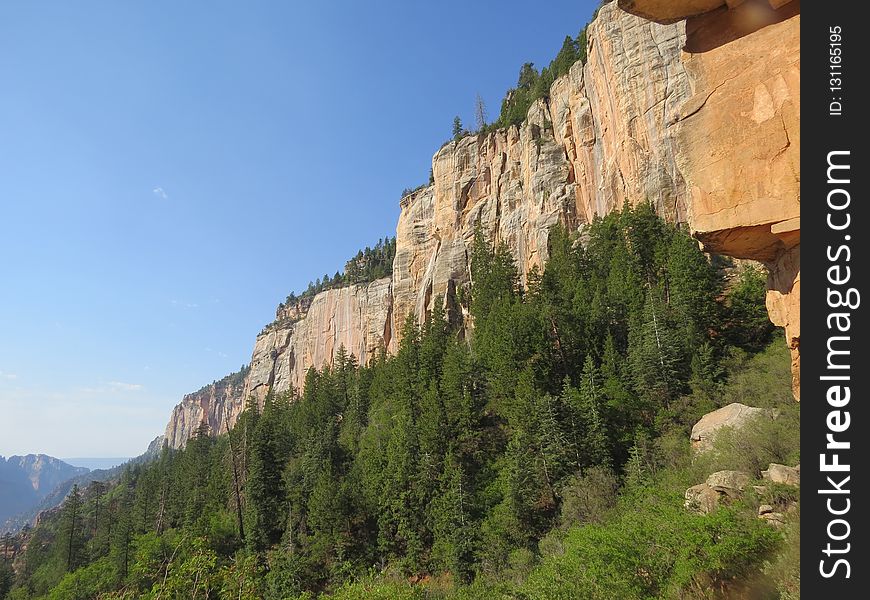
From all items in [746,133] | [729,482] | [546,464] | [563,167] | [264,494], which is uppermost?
[563,167]

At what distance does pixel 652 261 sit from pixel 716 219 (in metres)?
31.9

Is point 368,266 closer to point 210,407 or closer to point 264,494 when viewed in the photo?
point 264,494

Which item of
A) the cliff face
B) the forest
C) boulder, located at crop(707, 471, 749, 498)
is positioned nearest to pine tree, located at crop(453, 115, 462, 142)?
the cliff face

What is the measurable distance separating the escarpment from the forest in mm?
5207

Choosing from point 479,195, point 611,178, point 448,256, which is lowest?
point 448,256

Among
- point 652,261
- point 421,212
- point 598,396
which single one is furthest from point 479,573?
point 421,212

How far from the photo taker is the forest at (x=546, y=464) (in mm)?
10336

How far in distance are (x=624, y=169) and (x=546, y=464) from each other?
101 feet

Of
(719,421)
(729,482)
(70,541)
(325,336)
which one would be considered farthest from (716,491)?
(325,336)

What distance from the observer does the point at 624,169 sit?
138 ft

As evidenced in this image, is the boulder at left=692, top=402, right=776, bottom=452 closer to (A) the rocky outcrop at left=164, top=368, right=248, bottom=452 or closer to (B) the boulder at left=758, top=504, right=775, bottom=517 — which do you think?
(B) the boulder at left=758, top=504, right=775, bottom=517

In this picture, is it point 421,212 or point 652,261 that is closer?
point 652,261

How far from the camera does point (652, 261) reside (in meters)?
35.2

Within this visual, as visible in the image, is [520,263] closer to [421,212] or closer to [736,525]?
[421,212]
